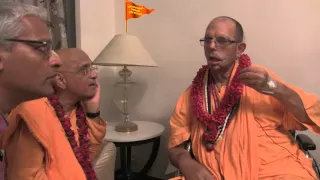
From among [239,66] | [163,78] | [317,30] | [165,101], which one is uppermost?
[317,30]

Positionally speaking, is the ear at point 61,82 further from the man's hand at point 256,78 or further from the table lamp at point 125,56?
the man's hand at point 256,78

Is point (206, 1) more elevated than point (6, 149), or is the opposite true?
point (206, 1)

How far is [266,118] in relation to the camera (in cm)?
167

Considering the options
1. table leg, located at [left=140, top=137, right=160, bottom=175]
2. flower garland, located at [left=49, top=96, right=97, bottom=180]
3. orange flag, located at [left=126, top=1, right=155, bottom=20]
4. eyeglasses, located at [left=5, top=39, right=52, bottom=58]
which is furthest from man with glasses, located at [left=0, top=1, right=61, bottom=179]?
table leg, located at [left=140, top=137, right=160, bottom=175]

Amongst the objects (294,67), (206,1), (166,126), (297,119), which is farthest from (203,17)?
(297,119)

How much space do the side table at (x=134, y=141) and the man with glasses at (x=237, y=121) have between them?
42cm

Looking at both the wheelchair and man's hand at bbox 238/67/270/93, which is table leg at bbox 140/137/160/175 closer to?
the wheelchair

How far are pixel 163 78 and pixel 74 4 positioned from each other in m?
0.96

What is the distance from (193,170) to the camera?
162 cm

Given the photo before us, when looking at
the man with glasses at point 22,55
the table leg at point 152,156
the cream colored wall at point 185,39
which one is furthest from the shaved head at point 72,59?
the table leg at point 152,156

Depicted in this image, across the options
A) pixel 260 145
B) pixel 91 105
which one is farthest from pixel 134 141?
pixel 260 145

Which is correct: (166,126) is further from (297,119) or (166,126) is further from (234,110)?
(297,119)

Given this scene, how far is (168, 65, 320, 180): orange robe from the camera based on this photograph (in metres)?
1.55

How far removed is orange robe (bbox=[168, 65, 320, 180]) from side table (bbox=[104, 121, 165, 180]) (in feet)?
1.83
